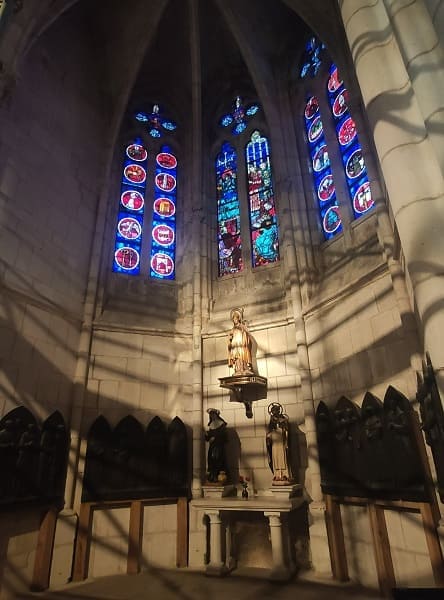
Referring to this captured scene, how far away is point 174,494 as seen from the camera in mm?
7246

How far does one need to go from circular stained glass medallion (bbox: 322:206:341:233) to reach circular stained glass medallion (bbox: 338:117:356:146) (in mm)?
1408

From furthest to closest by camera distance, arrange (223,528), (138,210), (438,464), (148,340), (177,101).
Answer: (177,101)
(138,210)
(148,340)
(223,528)
(438,464)

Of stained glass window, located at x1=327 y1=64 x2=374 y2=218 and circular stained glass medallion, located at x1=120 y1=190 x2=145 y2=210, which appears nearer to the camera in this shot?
stained glass window, located at x1=327 y1=64 x2=374 y2=218

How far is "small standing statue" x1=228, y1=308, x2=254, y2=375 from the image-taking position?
295 inches

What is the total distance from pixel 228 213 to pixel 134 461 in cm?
631

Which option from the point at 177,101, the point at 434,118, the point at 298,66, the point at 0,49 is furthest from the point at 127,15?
the point at 434,118

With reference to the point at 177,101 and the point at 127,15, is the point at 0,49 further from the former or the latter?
the point at 177,101

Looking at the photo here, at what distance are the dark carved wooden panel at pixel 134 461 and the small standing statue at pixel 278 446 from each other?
180cm

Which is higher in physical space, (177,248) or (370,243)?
(177,248)

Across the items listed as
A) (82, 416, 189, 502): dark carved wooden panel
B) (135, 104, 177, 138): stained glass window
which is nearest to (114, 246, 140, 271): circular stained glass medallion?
(82, 416, 189, 502): dark carved wooden panel

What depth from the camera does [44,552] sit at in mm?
6148

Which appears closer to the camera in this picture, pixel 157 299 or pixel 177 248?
pixel 157 299

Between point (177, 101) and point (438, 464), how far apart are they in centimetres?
1154

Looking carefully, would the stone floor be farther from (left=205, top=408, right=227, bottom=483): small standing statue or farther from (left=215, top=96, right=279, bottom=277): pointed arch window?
(left=215, top=96, right=279, bottom=277): pointed arch window
